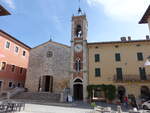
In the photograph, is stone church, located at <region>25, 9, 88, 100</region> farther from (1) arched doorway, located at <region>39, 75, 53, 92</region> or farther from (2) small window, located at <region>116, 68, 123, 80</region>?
(2) small window, located at <region>116, 68, 123, 80</region>

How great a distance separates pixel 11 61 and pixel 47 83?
774 cm

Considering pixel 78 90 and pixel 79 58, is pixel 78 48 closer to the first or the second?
pixel 79 58

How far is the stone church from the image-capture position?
2174 cm

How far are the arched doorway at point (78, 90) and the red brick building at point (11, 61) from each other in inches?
465

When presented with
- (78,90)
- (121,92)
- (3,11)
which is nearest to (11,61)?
(78,90)

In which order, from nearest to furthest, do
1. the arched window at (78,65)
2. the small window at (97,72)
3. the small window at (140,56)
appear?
the small window at (140,56) < the small window at (97,72) < the arched window at (78,65)

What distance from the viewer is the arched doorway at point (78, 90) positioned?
70.4 ft

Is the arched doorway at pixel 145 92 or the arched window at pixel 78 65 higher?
the arched window at pixel 78 65

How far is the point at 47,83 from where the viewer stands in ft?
81.1

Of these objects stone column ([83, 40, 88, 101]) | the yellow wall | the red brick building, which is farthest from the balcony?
the red brick building

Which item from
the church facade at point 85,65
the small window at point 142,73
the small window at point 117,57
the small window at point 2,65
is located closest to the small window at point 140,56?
the church facade at point 85,65

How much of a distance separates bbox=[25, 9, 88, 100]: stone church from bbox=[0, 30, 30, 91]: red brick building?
8.70 feet

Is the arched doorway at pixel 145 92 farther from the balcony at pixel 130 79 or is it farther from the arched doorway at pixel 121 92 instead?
the arched doorway at pixel 121 92

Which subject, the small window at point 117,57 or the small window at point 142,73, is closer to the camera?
the small window at point 142,73
